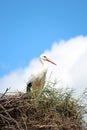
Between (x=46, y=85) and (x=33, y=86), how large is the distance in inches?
55.4

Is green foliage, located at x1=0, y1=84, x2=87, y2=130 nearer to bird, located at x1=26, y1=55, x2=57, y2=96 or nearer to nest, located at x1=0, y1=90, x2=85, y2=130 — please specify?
→ nest, located at x1=0, y1=90, x2=85, y2=130

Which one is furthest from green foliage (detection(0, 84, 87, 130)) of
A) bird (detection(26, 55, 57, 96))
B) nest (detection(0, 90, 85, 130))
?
bird (detection(26, 55, 57, 96))

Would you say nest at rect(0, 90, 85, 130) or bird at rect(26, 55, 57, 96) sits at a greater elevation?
bird at rect(26, 55, 57, 96)

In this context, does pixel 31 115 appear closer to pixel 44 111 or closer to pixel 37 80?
pixel 44 111

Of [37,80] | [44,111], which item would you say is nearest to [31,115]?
[44,111]

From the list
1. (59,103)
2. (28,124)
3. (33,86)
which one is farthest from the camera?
(33,86)

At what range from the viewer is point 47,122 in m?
10.6

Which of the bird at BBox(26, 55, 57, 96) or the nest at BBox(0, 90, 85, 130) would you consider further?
the bird at BBox(26, 55, 57, 96)

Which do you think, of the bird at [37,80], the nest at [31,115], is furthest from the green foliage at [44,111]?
the bird at [37,80]

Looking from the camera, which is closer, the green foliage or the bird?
the green foliage

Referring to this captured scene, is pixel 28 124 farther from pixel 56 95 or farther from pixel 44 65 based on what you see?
pixel 44 65

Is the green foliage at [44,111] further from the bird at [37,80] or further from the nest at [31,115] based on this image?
the bird at [37,80]

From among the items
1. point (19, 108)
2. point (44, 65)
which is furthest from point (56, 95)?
point (44, 65)

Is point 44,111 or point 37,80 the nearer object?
point 44,111
